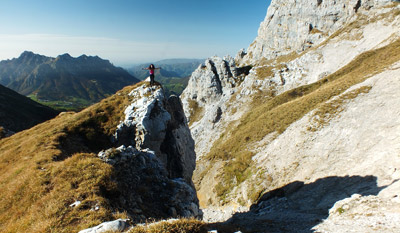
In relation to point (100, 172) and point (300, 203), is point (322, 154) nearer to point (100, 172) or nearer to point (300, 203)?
point (300, 203)

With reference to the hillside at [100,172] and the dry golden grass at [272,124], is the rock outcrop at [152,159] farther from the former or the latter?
the dry golden grass at [272,124]

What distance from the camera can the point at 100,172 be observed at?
13.5m

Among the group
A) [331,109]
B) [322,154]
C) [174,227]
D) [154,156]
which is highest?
[331,109]

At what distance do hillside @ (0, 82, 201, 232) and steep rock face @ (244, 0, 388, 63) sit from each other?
141 meters

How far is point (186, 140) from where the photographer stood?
1379 inches

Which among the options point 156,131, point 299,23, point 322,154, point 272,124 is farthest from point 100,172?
point 299,23

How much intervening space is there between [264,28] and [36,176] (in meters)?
207

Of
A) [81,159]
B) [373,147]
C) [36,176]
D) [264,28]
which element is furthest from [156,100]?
[264,28]

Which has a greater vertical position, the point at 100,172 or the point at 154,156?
the point at 100,172

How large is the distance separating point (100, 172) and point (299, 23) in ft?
573

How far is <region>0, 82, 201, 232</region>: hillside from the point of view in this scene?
35.0 feet

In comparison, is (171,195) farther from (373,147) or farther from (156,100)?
(373,147)

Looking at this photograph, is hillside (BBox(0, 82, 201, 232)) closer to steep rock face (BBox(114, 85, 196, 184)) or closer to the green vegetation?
steep rock face (BBox(114, 85, 196, 184))

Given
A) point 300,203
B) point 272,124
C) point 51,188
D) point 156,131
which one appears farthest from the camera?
point 272,124
